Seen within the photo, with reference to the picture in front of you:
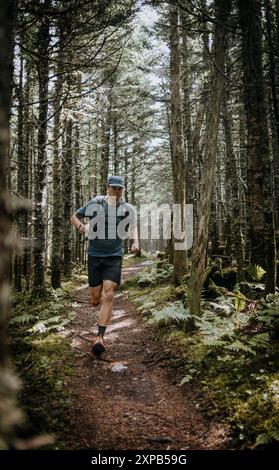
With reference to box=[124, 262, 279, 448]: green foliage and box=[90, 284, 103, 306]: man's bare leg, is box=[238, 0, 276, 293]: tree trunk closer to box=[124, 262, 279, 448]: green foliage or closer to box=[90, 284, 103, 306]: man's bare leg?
box=[124, 262, 279, 448]: green foliage

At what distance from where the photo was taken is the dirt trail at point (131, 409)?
11.6 feet

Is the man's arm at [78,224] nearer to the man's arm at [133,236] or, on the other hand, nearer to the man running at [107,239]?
the man running at [107,239]

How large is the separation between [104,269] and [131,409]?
248 cm

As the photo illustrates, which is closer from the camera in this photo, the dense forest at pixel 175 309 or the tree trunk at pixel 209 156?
the dense forest at pixel 175 309

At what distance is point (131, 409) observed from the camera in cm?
430

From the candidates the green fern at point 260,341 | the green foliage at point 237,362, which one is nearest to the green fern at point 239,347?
the green foliage at point 237,362

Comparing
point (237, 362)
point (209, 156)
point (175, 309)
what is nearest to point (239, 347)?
point (237, 362)

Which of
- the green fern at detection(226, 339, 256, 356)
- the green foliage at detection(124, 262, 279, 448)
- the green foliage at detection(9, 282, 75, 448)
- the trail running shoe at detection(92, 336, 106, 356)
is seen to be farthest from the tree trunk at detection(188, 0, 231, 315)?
the green foliage at detection(9, 282, 75, 448)

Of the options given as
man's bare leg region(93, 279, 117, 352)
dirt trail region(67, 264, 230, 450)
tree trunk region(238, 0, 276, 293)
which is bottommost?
dirt trail region(67, 264, 230, 450)

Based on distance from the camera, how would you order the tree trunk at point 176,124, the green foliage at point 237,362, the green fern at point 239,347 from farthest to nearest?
the tree trunk at point 176,124, the green fern at point 239,347, the green foliage at point 237,362

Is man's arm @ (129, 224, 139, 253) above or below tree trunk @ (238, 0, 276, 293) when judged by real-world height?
below

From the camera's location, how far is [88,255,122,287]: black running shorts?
6133 mm

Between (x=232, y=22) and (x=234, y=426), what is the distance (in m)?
7.40
